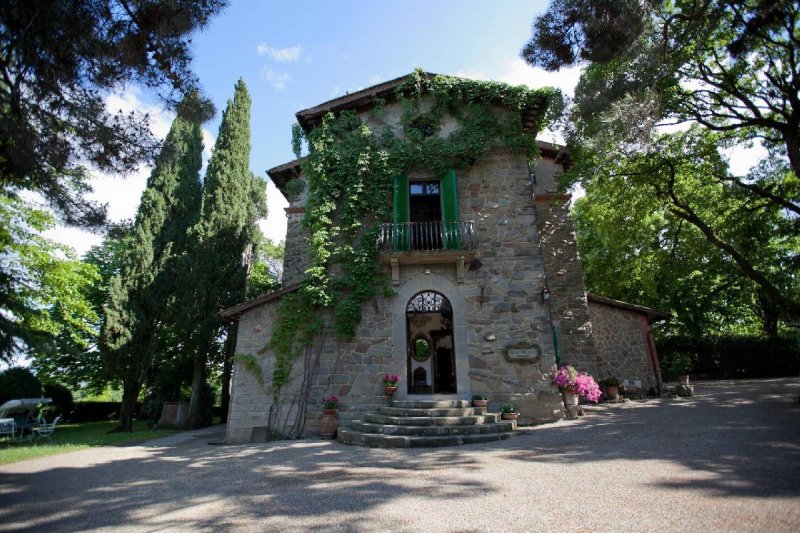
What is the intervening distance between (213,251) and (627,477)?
42.8 feet

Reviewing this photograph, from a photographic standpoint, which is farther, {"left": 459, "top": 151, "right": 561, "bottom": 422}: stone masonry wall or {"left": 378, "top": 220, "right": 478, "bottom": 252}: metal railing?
{"left": 378, "top": 220, "right": 478, "bottom": 252}: metal railing

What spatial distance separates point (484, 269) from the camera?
30.9 feet

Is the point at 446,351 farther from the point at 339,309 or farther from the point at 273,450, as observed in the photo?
the point at 273,450

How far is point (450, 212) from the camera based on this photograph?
973cm

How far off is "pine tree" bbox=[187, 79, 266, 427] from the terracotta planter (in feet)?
20.4

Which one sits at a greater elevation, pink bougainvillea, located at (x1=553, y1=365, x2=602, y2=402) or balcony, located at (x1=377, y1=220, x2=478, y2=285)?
balcony, located at (x1=377, y1=220, x2=478, y2=285)

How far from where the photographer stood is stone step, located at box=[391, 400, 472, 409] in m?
8.02

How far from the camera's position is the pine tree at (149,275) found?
12242mm

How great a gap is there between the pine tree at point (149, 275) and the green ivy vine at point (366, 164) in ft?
16.6

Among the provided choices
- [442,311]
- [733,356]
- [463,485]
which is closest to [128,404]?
[442,311]

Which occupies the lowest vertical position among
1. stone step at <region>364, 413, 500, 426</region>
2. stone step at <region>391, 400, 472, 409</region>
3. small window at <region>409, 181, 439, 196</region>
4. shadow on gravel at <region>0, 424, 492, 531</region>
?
shadow on gravel at <region>0, 424, 492, 531</region>

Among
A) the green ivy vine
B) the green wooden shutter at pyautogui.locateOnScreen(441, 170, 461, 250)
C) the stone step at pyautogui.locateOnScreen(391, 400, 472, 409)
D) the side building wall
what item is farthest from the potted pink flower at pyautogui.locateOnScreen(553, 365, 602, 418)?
the green ivy vine

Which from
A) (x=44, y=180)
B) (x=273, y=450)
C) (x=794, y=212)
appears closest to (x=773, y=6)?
(x=794, y=212)

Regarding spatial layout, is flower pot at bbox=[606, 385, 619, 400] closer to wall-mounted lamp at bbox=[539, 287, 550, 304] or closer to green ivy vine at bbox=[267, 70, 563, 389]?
wall-mounted lamp at bbox=[539, 287, 550, 304]
